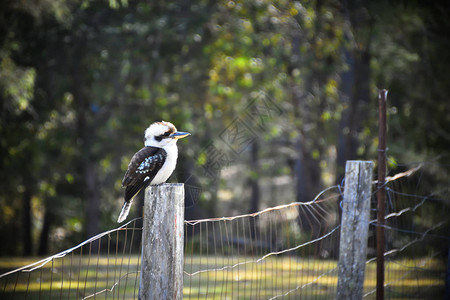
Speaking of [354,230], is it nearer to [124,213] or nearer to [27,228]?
[124,213]

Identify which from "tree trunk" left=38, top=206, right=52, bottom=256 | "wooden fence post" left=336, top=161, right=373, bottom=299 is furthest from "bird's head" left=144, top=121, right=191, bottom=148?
"tree trunk" left=38, top=206, right=52, bottom=256

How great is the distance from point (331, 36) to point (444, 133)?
5521 mm

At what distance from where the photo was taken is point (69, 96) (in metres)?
19.5

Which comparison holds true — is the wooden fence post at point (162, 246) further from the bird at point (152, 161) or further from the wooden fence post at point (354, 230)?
the bird at point (152, 161)

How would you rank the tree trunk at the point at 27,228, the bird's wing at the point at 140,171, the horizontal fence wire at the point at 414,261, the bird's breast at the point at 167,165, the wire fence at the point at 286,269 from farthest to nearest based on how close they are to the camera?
the tree trunk at the point at 27,228
the horizontal fence wire at the point at 414,261
the bird's breast at the point at 167,165
the bird's wing at the point at 140,171
the wire fence at the point at 286,269

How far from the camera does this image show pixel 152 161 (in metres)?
5.27

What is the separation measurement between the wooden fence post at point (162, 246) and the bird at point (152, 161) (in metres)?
1.83

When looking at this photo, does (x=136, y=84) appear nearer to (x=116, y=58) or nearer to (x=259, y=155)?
(x=116, y=58)

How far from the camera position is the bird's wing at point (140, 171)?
5.24 metres

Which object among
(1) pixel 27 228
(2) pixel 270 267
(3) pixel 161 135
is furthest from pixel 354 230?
(1) pixel 27 228

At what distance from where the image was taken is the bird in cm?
525

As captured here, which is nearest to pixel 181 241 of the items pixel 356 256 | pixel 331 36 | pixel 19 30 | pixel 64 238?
pixel 356 256

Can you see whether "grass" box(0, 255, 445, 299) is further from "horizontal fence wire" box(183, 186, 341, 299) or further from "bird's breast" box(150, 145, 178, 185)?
"bird's breast" box(150, 145, 178, 185)

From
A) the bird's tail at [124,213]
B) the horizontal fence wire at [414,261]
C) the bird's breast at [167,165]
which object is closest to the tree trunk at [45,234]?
the horizontal fence wire at [414,261]
